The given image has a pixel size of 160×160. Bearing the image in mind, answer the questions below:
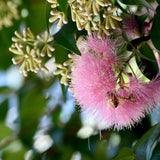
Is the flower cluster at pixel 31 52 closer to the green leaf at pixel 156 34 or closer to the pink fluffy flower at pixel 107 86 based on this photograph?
the pink fluffy flower at pixel 107 86

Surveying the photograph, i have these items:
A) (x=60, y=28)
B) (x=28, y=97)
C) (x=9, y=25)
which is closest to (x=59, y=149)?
(x=28, y=97)

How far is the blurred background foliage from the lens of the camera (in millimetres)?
1064

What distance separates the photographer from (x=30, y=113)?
47.5 inches

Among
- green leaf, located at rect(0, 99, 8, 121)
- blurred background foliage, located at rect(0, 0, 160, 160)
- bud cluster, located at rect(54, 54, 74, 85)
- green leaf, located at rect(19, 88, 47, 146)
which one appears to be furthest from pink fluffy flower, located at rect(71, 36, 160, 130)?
green leaf, located at rect(0, 99, 8, 121)

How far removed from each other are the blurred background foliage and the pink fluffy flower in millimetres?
315

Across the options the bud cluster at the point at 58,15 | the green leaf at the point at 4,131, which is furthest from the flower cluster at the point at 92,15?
the green leaf at the point at 4,131

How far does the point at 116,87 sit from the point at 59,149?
584 mm

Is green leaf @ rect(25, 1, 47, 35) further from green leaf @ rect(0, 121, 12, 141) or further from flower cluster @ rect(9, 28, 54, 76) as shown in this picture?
flower cluster @ rect(9, 28, 54, 76)

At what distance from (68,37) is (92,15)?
61mm

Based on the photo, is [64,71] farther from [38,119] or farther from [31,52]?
[38,119]

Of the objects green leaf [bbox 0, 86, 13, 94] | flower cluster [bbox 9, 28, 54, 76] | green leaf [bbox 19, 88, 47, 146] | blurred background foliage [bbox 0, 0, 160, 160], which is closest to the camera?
flower cluster [bbox 9, 28, 54, 76]

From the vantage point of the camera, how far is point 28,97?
120 cm

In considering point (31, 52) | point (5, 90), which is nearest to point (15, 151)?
point (5, 90)

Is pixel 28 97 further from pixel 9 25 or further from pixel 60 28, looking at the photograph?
pixel 60 28
